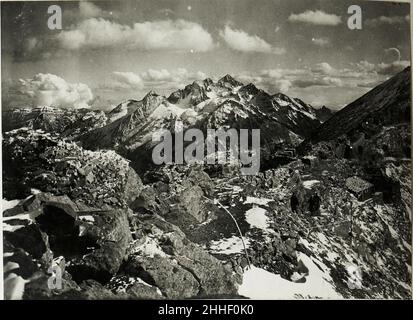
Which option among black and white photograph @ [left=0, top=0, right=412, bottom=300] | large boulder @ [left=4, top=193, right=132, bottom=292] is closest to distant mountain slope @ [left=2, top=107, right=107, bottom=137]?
black and white photograph @ [left=0, top=0, right=412, bottom=300]

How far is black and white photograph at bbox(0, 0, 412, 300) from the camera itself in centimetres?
382

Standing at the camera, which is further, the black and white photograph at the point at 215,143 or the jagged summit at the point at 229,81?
the jagged summit at the point at 229,81

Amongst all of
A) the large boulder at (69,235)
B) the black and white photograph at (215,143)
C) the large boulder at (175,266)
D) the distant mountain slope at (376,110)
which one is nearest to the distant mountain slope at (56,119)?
the black and white photograph at (215,143)

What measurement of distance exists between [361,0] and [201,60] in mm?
1251

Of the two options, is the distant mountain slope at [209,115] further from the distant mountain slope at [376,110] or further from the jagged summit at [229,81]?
the distant mountain slope at [376,110]

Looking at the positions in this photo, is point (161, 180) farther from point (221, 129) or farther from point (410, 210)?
point (410, 210)

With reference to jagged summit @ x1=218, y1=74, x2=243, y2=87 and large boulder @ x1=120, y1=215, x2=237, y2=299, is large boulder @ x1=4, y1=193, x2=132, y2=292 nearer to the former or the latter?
large boulder @ x1=120, y1=215, x2=237, y2=299

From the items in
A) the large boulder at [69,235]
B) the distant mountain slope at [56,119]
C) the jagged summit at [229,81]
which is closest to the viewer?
the large boulder at [69,235]

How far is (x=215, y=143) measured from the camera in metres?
3.96

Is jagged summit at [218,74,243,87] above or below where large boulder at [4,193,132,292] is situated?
above

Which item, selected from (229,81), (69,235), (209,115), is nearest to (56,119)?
(69,235)

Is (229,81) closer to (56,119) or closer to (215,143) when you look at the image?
(215,143)

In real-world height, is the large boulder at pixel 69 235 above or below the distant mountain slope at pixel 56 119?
below

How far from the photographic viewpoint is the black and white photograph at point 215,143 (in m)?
3.82
